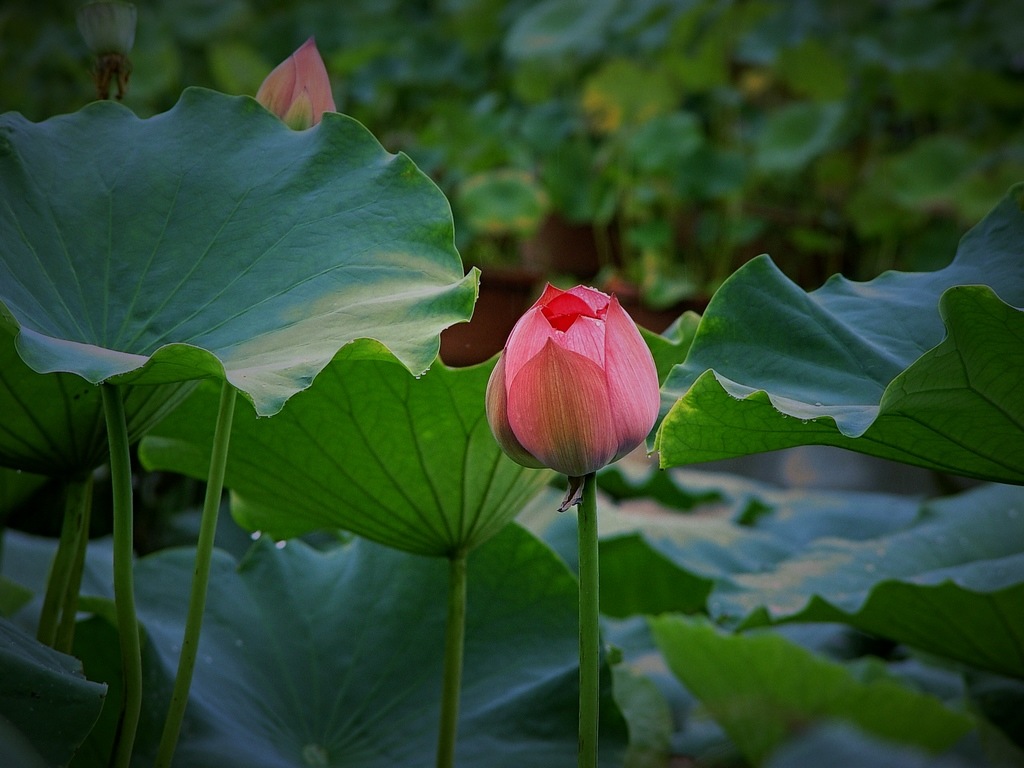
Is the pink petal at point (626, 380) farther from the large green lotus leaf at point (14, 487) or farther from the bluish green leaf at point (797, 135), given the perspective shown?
the bluish green leaf at point (797, 135)

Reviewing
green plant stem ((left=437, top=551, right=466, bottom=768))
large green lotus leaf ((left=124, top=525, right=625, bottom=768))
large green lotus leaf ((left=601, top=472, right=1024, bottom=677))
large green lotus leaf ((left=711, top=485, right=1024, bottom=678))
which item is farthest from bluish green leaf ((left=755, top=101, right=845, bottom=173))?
green plant stem ((left=437, top=551, right=466, bottom=768))

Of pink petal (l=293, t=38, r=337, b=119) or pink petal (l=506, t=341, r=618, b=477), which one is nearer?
pink petal (l=506, t=341, r=618, b=477)

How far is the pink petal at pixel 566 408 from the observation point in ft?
1.25

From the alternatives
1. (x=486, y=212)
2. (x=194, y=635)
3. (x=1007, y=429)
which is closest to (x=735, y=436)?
(x=1007, y=429)

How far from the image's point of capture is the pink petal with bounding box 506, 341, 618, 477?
1.25 feet

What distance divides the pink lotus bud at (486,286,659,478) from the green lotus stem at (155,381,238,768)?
148mm

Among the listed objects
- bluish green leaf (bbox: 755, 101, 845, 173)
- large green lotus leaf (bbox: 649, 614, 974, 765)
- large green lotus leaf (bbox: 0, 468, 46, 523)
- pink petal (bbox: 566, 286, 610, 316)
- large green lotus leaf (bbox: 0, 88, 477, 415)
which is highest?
bluish green leaf (bbox: 755, 101, 845, 173)

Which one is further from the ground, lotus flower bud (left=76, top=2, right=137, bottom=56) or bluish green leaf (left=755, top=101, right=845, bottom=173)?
bluish green leaf (left=755, top=101, right=845, bottom=173)

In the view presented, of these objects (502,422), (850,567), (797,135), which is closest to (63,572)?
(502,422)

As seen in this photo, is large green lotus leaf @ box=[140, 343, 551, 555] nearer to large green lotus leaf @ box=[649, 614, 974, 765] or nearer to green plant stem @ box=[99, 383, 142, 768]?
green plant stem @ box=[99, 383, 142, 768]

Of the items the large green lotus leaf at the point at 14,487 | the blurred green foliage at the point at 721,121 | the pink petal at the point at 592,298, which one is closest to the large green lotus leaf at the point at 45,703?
the pink petal at the point at 592,298

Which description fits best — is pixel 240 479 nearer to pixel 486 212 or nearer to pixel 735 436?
pixel 735 436

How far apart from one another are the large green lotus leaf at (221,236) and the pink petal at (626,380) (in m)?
0.08

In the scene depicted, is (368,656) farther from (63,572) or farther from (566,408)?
(566,408)
